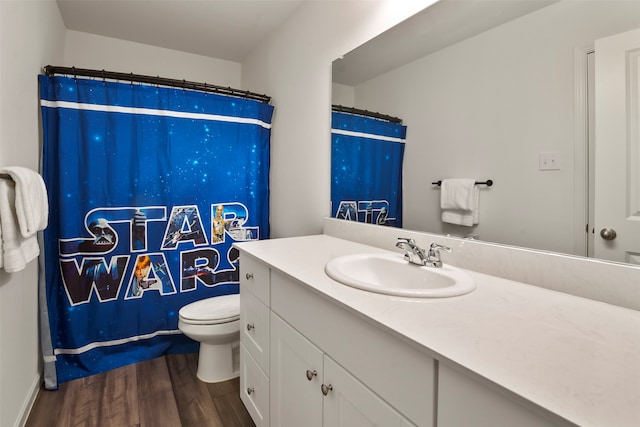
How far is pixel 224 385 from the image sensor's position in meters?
1.82

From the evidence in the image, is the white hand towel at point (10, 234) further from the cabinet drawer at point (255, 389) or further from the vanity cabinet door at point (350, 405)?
the vanity cabinet door at point (350, 405)

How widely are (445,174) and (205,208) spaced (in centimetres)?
159

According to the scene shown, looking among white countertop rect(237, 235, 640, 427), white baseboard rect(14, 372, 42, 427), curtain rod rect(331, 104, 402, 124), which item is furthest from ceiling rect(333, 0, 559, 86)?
white baseboard rect(14, 372, 42, 427)

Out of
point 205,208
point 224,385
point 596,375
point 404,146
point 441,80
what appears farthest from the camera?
point 205,208

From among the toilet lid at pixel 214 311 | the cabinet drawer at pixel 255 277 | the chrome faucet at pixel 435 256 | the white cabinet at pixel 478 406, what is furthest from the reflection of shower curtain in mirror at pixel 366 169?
the white cabinet at pixel 478 406

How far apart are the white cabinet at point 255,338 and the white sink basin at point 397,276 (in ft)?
1.15

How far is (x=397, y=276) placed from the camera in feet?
3.91

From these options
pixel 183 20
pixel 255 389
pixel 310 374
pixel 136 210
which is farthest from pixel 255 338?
pixel 183 20

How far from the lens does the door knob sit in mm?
851

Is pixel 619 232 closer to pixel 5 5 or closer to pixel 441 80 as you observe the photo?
pixel 441 80

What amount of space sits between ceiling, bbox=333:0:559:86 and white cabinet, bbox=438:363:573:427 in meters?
1.10

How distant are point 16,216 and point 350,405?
144cm

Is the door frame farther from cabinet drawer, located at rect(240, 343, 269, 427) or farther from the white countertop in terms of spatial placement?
cabinet drawer, located at rect(240, 343, 269, 427)

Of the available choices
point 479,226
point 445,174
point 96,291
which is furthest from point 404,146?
point 96,291
